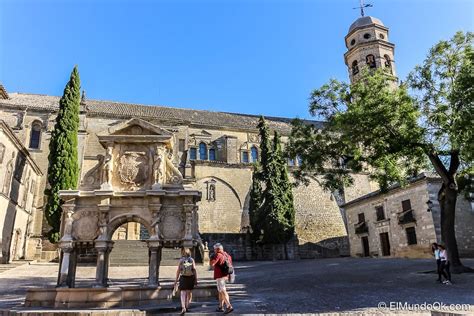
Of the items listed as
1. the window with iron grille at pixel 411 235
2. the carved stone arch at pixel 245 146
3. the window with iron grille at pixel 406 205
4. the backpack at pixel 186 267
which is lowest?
the backpack at pixel 186 267

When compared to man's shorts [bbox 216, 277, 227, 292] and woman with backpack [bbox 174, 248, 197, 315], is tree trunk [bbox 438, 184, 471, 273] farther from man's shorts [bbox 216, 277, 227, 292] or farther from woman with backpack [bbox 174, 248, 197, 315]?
woman with backpack [bbox 174, 248, 197, 315]

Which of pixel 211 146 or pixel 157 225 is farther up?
pixel 211 146

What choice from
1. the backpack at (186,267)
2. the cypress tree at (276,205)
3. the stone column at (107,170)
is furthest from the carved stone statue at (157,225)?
the cypress tree at (276,205)

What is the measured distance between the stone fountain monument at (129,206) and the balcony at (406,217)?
18.8 metres

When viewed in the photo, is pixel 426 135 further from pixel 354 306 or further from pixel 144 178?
pixel 144 178

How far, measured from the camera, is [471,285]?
37.2 feet

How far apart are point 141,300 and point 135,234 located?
21.6 meters

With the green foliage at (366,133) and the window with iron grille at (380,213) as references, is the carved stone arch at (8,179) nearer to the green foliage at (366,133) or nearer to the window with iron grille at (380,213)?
the green foliage at (366,133)

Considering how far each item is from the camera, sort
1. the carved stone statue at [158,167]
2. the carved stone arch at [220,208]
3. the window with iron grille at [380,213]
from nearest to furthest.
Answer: the carved stone statue at [158,167]
the window with iron grille at [380,213]
the carved stone arch at [220,208]

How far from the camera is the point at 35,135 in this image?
34.0 meters

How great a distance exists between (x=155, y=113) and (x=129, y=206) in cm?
3145

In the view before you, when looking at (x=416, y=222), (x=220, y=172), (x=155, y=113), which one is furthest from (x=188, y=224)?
(x=155, y=113)

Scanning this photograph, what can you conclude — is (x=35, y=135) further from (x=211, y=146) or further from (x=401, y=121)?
(x=401, y=121)

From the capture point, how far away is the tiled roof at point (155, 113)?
36000 mm
